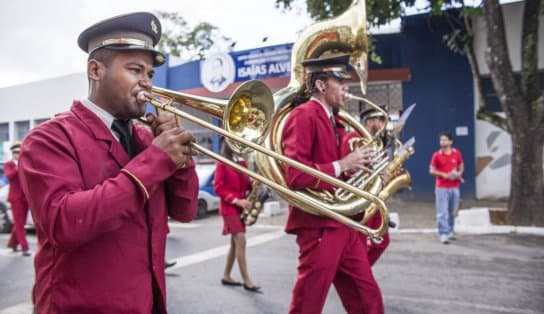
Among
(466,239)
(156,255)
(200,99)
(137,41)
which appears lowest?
(466,239)

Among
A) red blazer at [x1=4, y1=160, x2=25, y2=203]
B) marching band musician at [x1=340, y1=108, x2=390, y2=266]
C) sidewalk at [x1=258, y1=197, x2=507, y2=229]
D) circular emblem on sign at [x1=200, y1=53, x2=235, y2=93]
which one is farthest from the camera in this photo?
circular emblem on sign at [x1=200, y1=53, x2=235, y2=93]

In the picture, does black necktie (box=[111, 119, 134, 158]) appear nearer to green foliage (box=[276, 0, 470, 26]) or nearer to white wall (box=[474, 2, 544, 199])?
green foliage (box=[276, 0, 470, 26])

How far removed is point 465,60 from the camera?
41.7 ft

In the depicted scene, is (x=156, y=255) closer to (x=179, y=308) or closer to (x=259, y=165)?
(x=259, y=165)

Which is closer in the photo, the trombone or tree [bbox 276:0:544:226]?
the trombone

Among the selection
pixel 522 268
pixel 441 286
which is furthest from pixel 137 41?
pixel 522 268

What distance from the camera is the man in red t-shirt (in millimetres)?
8047

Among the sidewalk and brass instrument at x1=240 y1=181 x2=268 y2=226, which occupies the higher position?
brass instrument at x1=240 y1=181 x2=268 y2=226

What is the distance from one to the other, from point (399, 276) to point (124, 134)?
15.3ft

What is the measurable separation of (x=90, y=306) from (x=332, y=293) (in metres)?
3.88

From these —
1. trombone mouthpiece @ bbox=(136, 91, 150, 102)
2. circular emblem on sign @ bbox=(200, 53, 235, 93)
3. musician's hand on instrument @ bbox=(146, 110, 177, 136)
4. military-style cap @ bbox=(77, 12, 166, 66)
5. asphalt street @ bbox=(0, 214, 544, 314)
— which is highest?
circular emblem on sign @ bbox=(200, 53, 235, 93)

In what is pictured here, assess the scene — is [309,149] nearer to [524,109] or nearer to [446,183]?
[446,183]

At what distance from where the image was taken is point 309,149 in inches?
127

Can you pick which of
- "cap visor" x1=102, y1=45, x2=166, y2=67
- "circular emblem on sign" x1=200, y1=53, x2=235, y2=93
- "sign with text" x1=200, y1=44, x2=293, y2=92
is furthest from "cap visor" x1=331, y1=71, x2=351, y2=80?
"circular emblem on sign" x1=200, y1=53, x2=235, y2=93
